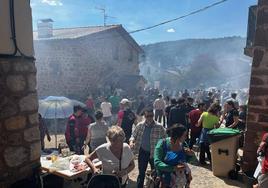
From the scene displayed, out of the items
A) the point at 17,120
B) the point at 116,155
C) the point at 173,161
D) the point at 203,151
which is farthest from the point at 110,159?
the point at 203,151

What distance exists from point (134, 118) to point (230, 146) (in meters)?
2.72

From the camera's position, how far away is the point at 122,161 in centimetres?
457

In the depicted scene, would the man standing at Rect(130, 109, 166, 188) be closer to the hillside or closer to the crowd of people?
the crowd of people

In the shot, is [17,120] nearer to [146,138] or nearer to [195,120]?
[146,138]

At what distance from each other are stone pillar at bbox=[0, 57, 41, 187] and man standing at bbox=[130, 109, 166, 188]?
232 cm

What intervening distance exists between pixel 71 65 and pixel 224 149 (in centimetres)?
1504

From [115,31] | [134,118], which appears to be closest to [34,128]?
[134,118]

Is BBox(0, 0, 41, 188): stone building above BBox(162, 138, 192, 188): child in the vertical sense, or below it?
above

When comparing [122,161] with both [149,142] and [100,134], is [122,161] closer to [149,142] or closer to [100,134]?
[149,142]

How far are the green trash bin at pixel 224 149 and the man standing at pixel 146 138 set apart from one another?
7.13 feet

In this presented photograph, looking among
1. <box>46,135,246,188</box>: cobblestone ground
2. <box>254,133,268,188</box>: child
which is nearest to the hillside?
<box>46,135,246,188</box>: cobblestone ground

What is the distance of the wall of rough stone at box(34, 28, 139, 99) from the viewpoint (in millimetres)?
20453

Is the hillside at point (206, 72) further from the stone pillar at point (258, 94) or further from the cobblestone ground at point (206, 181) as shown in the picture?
the stone pillar at point (258, 94)

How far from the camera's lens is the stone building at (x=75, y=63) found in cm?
2045
